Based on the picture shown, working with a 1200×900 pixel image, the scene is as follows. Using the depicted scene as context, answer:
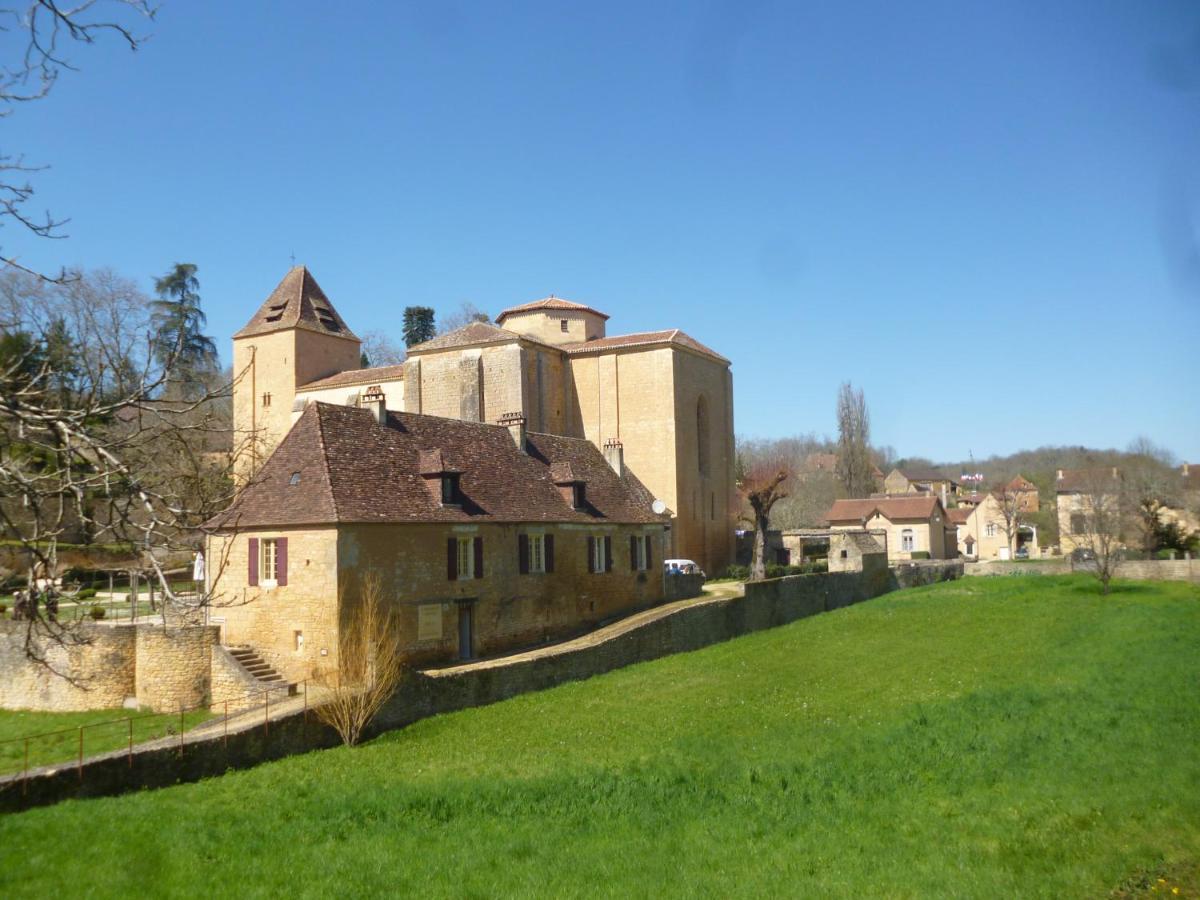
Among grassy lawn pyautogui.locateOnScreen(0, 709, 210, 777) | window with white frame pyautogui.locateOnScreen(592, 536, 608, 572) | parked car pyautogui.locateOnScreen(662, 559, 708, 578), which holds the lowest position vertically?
grassy lawn pyautogui.locateOnScreen(0, 709, 210, 777)

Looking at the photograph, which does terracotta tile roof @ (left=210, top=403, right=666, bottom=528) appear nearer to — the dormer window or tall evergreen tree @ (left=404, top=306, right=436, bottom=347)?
the dormer window

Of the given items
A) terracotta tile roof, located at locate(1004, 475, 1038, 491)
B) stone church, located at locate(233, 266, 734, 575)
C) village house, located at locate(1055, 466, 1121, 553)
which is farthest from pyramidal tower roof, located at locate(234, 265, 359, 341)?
terracotta tile roof, located at locate(1004, 475, 1038, 491)

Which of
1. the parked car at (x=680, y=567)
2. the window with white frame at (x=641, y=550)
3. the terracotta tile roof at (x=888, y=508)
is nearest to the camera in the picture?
the window with white frame at (x=641, y=550)

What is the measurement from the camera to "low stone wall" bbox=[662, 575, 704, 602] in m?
36.1

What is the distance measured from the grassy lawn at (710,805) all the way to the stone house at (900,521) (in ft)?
147

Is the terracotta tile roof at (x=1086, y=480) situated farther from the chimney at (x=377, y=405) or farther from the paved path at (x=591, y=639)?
the chimney at (x=377, y=405)

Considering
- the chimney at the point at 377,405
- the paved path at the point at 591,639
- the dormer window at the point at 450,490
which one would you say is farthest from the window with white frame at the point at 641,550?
the chimney at the point at 377,405

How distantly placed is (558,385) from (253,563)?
81.1 feet

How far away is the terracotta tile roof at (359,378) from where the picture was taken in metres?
47.9

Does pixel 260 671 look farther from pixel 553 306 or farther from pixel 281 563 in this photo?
pixel 553 306

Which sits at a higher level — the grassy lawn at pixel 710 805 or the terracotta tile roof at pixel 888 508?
the terracotta tile roof at pixel 888 508

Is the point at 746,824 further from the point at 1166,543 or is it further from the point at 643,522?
the point at 1166,543

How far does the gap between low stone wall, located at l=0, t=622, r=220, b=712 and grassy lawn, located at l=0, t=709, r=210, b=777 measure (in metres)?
0.39

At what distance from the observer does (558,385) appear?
46719mm
